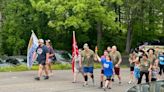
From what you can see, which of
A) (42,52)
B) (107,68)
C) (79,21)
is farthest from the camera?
(79,21)

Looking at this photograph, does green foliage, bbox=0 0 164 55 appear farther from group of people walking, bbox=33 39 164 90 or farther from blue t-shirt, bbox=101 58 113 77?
blue t-shirt, bbox=101 58 113 77

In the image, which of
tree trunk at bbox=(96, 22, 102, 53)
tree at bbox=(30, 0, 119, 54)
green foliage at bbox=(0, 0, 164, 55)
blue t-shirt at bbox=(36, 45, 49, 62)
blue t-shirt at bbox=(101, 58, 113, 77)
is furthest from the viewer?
tree trunk at bbox=(96, 22, 102, 53)

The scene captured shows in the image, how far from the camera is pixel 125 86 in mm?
17906

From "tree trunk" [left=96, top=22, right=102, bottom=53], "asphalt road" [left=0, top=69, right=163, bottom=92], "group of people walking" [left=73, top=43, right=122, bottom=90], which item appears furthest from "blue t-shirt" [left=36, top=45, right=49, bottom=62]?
"tree trunk" [left=96, top=22, right=102, bottom=53]

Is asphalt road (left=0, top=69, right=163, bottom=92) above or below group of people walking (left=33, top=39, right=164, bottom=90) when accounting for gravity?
below

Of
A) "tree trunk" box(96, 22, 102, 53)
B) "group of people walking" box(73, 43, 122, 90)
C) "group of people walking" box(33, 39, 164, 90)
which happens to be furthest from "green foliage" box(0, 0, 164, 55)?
"group of people walking" box(73, 43, 122, 90)

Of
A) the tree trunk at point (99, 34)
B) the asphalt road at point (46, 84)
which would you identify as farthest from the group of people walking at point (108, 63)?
the tree trunk at point (99, 34)

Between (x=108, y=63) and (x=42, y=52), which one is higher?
(x=42, y=52)

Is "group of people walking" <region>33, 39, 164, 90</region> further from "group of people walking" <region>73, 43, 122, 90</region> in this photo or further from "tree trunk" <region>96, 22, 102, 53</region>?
"tree trunk" <region>96, 22, 102, 53</region>

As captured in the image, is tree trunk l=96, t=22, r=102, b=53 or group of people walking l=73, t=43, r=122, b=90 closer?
group of people walking l=73, t=43, r=122, b=90

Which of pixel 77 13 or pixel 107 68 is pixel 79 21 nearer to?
pixel 77 13

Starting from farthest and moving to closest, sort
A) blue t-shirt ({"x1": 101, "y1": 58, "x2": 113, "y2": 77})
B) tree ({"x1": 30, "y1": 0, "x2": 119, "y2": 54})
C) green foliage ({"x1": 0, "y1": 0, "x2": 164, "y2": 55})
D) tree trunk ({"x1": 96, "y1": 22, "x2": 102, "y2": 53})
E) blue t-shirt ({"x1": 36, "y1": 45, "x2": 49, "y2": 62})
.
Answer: tree trunk ({"x1": 96, "y1": 22, "x2": 102, "y2": 53}) → green foliage ({"x1": 0, "y1": 0, "x2": 164, "y2": 55}) → tree ({"x1": 30, "y1": 0, "x2": 119, "y2": 54}) → blue t-shirt ({"x1": 36, "y1": 45, "x2": 49, "y2": 62}) → blue t-shirt ({"x1": 101, "y1": 58, "x2": 113, "y2": 77})

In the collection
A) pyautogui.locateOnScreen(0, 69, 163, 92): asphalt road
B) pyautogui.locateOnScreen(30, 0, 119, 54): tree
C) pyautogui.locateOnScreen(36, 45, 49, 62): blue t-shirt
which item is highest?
pyautogui.locateOnScreen(30, 0, 119, 54): tree

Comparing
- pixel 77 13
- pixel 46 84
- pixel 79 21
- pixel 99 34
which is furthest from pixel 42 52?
pixel 99 34
